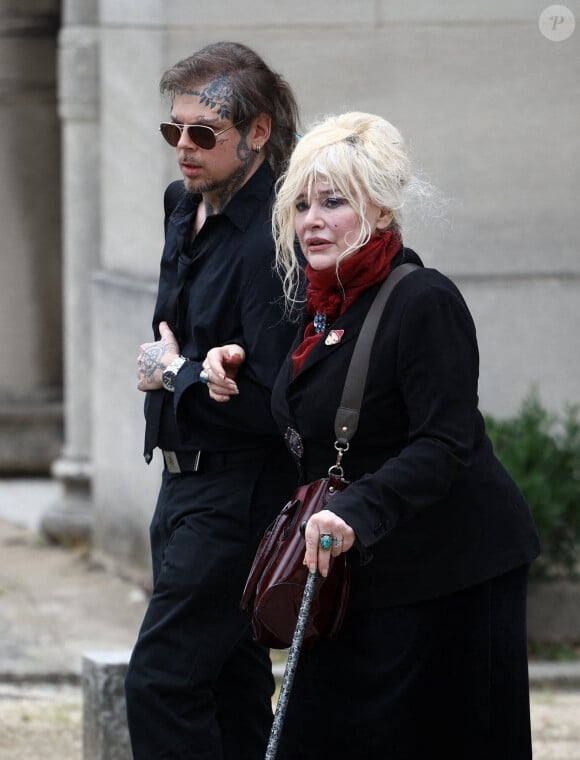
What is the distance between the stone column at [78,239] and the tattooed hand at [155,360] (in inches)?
154

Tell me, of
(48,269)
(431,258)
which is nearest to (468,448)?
(431,258)

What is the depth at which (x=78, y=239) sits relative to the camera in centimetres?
788

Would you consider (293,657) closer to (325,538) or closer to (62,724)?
(325,538)

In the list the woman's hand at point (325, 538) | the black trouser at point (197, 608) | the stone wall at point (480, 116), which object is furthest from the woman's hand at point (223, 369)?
the stone wall at point (480, 116)

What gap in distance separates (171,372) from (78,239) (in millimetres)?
4145

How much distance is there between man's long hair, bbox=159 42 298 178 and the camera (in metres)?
3.83

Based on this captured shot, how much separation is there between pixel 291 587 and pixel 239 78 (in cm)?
128

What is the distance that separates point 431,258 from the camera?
6.64 m

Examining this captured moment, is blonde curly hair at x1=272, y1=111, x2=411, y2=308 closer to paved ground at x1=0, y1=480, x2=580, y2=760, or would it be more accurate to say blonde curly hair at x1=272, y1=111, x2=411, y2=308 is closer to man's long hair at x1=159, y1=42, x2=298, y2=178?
man's long hair at x1=159, y1=42, x2=298, y2=178

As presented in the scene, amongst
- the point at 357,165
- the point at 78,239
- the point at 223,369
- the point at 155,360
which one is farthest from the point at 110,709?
the point at 78,239

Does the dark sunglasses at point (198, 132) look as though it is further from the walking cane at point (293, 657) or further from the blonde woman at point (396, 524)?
the walking cane at point (293, 657)

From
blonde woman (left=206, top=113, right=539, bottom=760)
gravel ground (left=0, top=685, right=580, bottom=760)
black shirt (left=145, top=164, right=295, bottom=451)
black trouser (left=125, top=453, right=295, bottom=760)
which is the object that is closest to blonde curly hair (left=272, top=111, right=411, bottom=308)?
blonde woman (left=206, top=113, right=539, bottom=760)

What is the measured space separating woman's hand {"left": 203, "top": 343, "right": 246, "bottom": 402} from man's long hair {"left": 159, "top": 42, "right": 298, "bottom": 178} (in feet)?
1.69

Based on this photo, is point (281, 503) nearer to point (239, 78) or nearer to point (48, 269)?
point (239, 78)
